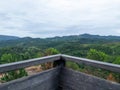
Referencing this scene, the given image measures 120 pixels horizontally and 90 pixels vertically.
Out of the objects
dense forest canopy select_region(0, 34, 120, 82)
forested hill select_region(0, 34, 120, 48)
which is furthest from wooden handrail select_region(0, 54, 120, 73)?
forested hill select_region(0, 34, 120, 48)

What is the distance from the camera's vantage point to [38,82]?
1.64 metres

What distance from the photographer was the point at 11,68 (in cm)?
140

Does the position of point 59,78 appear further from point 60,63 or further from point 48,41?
point 48,41

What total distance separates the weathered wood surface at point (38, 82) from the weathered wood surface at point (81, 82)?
0.22 ft

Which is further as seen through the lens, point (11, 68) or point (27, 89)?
point (27, 89)

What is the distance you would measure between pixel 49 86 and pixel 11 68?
1.53 feet

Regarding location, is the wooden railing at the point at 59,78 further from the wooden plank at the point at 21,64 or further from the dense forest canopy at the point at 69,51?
the dense forest canopy at the point at 69,51

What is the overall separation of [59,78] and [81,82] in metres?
0.25

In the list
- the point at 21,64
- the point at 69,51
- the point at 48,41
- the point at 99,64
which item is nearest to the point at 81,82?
the point at 99,64

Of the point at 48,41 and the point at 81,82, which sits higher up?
the point at 81,82

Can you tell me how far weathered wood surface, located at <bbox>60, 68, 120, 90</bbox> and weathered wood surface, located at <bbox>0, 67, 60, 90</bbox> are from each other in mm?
68

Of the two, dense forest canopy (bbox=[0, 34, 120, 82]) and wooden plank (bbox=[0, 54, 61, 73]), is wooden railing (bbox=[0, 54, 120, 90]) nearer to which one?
wooden plank (bbox=[0, 54, 61, 73])

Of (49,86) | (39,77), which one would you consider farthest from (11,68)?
(49,86)

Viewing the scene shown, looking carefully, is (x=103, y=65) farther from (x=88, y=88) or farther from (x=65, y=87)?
(x=65, y=87)
